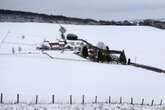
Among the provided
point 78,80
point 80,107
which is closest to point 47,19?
point 78,80

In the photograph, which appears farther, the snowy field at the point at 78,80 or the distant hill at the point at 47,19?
the distant hill at the point at 47,19

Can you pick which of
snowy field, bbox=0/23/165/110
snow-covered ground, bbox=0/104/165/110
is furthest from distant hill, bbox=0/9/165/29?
snow-covered ground, bbox=0/104/165/110

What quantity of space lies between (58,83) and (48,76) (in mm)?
3925

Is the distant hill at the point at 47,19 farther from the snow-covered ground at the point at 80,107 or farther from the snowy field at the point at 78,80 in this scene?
the snow-covered ground at the point at 80,107

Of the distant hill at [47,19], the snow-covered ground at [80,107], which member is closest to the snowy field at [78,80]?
the snow-covered ground at [80,107]

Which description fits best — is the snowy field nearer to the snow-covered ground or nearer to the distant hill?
the snow-covered ground

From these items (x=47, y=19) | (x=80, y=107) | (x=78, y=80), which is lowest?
(x=78, y=80)

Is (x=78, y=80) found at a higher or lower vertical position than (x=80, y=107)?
lower

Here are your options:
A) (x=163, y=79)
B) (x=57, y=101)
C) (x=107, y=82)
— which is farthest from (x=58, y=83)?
(x=163, y=79)

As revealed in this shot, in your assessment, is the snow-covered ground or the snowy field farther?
the snowy field

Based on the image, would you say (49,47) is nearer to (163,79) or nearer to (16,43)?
(16,43)

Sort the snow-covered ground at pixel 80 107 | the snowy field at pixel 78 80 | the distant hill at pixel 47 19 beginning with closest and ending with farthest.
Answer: the snow-covered ground at pixel 80 107 → the snowy field at pixel 78 80 → the distant hill at pixel 47 19

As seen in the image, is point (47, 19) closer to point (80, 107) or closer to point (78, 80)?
point (78, 80)

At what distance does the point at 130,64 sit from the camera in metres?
45.0
